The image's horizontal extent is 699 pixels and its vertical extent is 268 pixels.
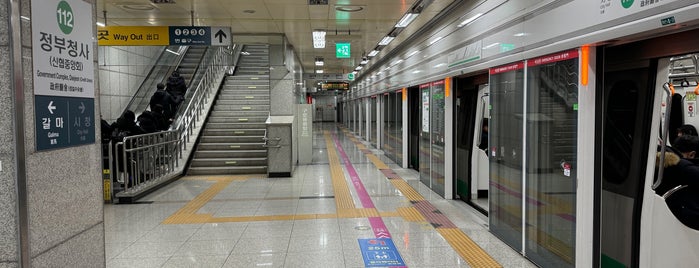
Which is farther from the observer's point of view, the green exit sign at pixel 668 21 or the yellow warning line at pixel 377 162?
the yellow warning line at pixel 377 162

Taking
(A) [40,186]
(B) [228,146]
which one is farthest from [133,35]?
(A) [40,186]

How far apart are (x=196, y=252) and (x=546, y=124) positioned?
3.44 meters

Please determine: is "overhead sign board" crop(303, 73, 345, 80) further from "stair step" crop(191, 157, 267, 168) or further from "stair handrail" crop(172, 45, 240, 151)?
"stair step" crop(191, 157, 267, 168)

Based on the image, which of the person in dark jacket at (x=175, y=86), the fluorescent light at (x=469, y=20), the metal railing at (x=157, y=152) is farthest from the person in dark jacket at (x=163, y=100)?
the fluorescent light at (x=469, y=20)

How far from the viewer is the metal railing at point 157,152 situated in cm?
698

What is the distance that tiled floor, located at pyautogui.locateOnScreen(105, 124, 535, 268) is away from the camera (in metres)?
4.20

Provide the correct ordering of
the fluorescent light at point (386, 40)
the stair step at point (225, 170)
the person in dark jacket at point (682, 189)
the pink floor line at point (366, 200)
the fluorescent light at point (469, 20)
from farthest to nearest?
the stair step at point (225, 170)
the fluorescent light at point (386, 40)
the fluorescent light at point (469, 20)
the pink floor line at point (366, 200)
the person in dark jacket at point (682, 189)

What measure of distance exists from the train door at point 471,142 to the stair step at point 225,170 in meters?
4.68

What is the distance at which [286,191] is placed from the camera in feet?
25.1

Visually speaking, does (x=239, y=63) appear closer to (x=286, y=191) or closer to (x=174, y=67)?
(x=174, y=67)

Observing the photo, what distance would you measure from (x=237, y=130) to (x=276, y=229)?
20.7 ft

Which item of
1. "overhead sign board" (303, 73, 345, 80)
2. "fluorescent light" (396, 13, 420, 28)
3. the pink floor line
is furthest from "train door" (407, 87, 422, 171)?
"overhead sign board" (303, 73, 345, 80)

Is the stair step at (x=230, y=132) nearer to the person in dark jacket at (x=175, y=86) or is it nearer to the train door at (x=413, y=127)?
the person in dark jacket at (x=175, y=86)

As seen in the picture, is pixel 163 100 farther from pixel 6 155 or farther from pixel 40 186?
pixel 6 155
